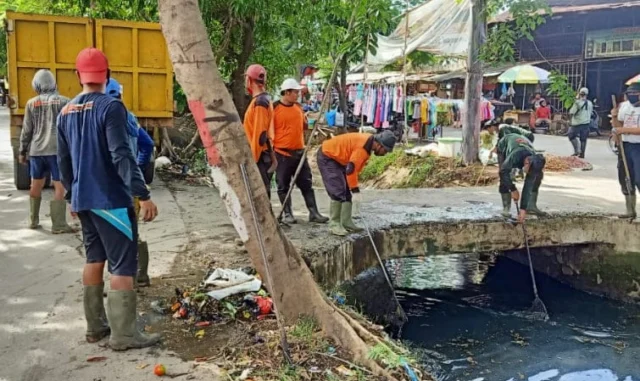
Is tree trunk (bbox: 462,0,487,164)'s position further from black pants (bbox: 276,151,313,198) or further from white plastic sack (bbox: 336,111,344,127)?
white plastic sack (bbox: 336,111,344,127)

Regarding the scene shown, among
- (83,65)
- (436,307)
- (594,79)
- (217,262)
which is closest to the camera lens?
(83,65)

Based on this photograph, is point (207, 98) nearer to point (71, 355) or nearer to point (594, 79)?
point (71, 355)

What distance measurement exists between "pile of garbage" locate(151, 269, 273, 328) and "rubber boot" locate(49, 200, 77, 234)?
2559 millimetres

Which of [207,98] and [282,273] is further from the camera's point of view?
[282,273]

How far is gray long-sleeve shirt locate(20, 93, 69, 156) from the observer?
6.56m

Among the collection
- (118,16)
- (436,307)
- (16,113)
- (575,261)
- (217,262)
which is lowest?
(436,307)

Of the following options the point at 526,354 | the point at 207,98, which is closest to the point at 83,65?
the point at 207,98

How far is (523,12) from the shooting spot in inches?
372

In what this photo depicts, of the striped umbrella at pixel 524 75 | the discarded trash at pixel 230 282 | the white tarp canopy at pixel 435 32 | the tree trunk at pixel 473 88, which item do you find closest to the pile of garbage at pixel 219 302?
the discarded trash at pixel 230 282

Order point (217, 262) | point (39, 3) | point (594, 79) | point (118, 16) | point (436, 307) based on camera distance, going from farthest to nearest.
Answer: point (594, 79) → point (39, 3) → point (118, 16) → point (436, 307) → point (217, 262)

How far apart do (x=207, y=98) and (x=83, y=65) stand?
743 mm

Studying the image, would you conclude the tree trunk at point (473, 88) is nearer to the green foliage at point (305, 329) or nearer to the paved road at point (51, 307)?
the paved road at point (51, 307)

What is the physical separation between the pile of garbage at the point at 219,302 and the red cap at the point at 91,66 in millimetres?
1718

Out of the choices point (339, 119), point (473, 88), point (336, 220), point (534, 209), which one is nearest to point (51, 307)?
point (336, 220)
